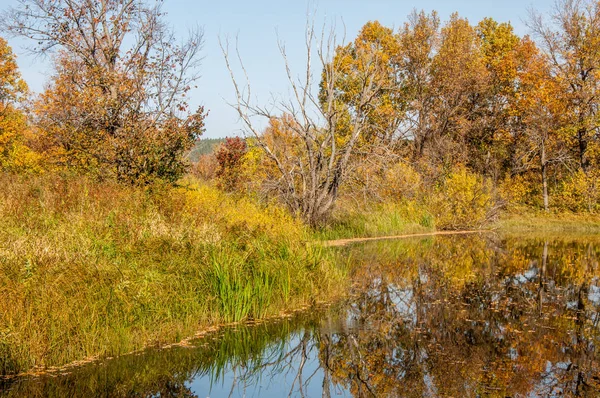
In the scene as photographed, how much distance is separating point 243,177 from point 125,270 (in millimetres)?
17247

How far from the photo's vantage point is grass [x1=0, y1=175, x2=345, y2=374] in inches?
279

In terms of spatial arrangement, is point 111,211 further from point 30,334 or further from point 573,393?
point 573,393

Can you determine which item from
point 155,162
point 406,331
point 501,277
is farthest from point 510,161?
point 406,331

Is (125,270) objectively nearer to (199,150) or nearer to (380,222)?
(380,222)

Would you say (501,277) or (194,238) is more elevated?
(194,238)

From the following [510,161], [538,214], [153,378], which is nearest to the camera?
[153,378]

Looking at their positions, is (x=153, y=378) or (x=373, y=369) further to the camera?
(x=373, y=369)

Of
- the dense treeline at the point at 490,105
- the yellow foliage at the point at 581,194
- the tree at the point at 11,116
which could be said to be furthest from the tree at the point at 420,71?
the tree at the point at 11,116

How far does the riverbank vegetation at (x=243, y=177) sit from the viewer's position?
7945 mm

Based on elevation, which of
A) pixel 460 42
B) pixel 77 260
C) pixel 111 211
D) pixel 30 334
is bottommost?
pixel 30 334

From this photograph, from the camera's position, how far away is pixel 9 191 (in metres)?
11.2

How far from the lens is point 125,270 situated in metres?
8.37

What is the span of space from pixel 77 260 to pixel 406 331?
501 cm

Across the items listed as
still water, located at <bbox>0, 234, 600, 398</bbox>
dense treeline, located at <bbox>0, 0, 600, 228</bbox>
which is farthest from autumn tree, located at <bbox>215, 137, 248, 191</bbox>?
still water, located at <bbox>0, 234, 600, 398</bbox>
